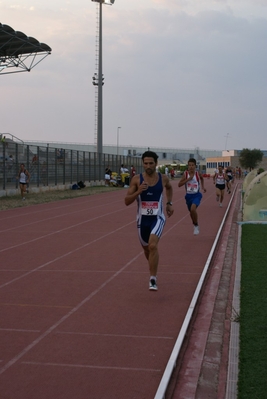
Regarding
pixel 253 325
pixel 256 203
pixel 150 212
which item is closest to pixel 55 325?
pixel 253 325

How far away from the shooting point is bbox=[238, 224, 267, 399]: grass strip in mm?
4730

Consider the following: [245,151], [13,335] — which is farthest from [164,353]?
[245,151]

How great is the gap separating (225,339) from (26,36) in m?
34.6

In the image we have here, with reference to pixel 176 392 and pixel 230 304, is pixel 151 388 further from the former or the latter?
pixel 230 304

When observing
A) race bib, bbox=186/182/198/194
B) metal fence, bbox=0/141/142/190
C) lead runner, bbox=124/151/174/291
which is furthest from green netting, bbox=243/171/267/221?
metal fence, bbox=0/141/142/190

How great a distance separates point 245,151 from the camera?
111 m

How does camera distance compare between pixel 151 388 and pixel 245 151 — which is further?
pixel 245 151

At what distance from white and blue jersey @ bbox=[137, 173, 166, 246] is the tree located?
104 meters

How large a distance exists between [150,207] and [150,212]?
2.8 inches

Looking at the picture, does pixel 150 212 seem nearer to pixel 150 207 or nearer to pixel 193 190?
pixel 150 207

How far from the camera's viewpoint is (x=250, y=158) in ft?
364

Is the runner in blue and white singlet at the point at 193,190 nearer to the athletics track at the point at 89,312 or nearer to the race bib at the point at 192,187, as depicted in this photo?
the race bib at the point at 192,187

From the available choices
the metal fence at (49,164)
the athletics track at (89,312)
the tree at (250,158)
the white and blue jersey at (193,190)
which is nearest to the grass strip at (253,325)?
the athletics track at (89,312)

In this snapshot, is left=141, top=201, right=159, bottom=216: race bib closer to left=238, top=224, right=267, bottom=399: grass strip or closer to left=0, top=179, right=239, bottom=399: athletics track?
left=0, top=179, right=239, bottom=399: athletics track
